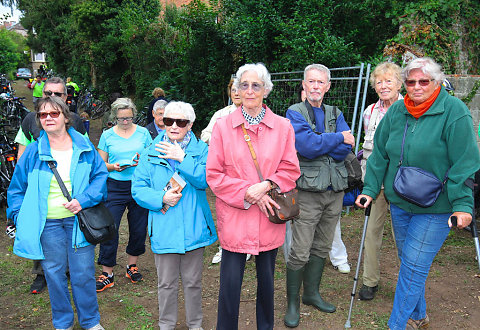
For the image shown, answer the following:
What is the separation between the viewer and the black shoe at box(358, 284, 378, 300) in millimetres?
4141

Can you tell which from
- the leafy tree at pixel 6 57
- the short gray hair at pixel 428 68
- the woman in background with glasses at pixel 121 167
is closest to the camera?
the short gray hair at pixel 428 68

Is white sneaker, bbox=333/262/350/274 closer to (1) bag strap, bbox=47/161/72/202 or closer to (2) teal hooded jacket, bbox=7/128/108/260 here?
(2) teal hooded jacket, bbox=7/128/108/260

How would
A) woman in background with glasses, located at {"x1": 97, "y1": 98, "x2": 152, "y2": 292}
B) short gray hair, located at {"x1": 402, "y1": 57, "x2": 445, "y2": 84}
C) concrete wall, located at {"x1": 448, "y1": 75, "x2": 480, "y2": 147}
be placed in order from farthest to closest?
1. concrete wall, located at {"x1": 448, "y1": 75, "x2": 480, "y2": 147}
2. woman in background with glasses, located at {"x1": 97, "y1": 98, "x2": 152, "y2": 292}
3. short gray hair, located at {"x1": 402, "y1": 57, "x2": 445, "y2": 84}

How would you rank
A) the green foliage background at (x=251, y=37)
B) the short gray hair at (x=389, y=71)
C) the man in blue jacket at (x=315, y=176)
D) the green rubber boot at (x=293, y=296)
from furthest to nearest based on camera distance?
1. the green foliage background at (x=251, y=37)
2. the short gray hair at (x=389, y=71)
3. the green rubber boot at (x=293, y=296)
4. the man in blue jacket at (x=315, y=176)

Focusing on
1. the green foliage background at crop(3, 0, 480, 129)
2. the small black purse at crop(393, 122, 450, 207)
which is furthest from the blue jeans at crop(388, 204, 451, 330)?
the green foliage background at crop(3, 0, 480, 129)

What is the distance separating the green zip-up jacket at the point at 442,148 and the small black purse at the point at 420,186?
0.07 meters

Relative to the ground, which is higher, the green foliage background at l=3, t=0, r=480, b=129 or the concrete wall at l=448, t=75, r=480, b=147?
the green foliage background at l=3, t=0, r=480, b=129

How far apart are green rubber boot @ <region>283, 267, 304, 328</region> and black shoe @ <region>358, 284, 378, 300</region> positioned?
2.53 feet

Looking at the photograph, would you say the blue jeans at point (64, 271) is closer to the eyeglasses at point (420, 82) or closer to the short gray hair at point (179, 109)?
the short gray hair at point (179, 109)

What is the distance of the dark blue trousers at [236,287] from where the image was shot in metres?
3.09

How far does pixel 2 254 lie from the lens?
5.45 meters

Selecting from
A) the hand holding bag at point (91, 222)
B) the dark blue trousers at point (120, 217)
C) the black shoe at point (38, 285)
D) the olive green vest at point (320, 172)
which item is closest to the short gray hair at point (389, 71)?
the olive green vest at point (320, 172)

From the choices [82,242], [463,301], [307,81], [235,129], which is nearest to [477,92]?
[463,301]

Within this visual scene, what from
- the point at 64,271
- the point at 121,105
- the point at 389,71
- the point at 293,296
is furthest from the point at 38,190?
the point at 389,71
